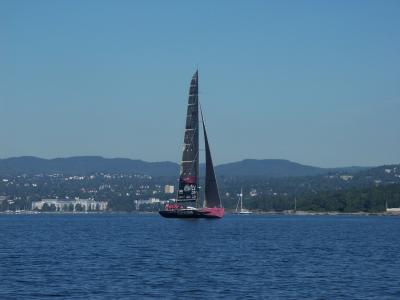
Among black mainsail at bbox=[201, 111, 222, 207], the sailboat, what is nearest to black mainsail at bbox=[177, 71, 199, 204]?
the sailboat

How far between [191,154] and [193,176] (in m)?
2.59

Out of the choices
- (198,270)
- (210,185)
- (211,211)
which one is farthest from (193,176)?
→ (198,270)

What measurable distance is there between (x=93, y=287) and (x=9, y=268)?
31.9 ft

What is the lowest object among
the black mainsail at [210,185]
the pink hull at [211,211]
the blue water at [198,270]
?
the blue water at [198,270]

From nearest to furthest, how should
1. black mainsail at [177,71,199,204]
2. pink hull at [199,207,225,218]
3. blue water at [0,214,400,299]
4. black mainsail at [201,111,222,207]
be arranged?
blue water at [0,214,400,299]
black mainsail at [177,71,199,204]
black mainsail at [201,111,222,207]
pink hull at [199,207,225,218]

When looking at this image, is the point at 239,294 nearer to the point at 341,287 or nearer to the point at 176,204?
the point at 341,287

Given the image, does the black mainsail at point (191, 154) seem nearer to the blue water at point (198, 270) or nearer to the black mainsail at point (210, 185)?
the black mainsail at point (210, 185)

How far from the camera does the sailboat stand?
116 metres

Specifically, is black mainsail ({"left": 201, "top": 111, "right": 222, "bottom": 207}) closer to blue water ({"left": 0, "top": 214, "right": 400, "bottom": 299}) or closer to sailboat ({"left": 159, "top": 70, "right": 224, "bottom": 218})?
sailboat ({"left": 159, "top": 70, "right": 224, "bottom": 218})

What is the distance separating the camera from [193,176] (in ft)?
381

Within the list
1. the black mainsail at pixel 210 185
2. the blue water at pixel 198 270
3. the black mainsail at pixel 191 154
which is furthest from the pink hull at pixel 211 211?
the blue water at pixel 198 270

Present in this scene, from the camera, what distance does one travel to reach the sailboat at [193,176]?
115500mm

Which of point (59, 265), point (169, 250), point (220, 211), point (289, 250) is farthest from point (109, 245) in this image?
point (220, 211)

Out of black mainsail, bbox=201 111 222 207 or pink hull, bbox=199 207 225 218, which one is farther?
pink hull, bbox=199 207 225 218
